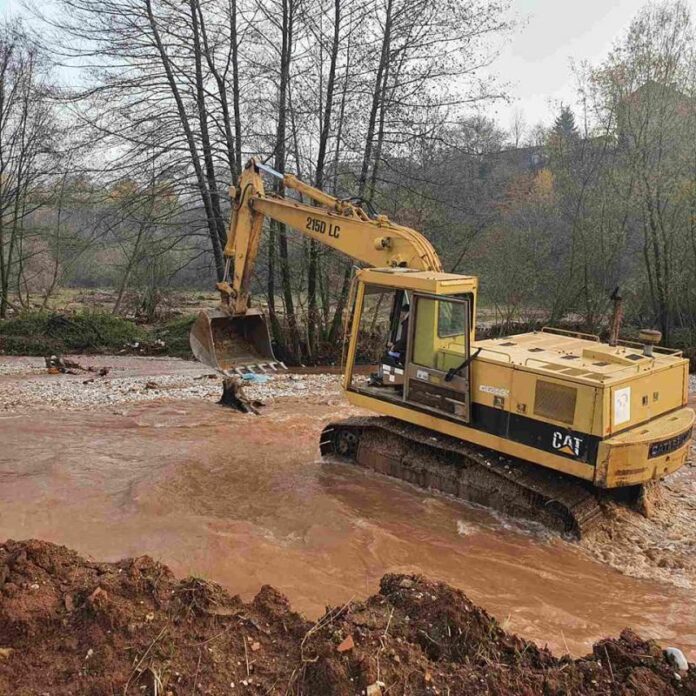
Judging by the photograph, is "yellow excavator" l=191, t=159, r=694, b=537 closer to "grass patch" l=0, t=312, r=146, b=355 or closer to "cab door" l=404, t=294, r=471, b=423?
"cab door" l=404, t=294, r=471, b=423

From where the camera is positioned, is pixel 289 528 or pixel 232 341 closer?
pixel 289 528

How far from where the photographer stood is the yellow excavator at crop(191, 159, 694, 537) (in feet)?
20.5

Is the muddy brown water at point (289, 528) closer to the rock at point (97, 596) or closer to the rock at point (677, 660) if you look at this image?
the rock at point (677, 660)

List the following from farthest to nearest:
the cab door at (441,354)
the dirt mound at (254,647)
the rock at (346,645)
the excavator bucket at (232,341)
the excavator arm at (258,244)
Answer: the excavator bucket at (232,341)
the excavator arm at (258,244)
the cab door at (441,354)
the rock at (346,645)
the dirt mound at (254,647)

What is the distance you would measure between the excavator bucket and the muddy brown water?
4.44 feet

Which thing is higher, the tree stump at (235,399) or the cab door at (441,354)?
the cab door at (441,354)

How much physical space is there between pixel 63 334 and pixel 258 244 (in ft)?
31.2

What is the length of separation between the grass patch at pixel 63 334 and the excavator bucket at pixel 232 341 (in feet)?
24.3

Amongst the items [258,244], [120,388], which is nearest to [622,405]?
[258,244]

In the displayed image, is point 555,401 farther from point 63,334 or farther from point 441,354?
point 63,334

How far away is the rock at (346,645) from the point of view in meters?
3.22

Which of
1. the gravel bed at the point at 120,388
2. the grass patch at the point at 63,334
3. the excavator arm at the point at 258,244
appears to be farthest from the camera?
the grass patch at the point at 63,334

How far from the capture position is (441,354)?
7.20 meters

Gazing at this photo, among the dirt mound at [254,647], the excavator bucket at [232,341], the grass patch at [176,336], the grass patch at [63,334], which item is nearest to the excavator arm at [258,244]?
the excavator bucket at [232,341]
